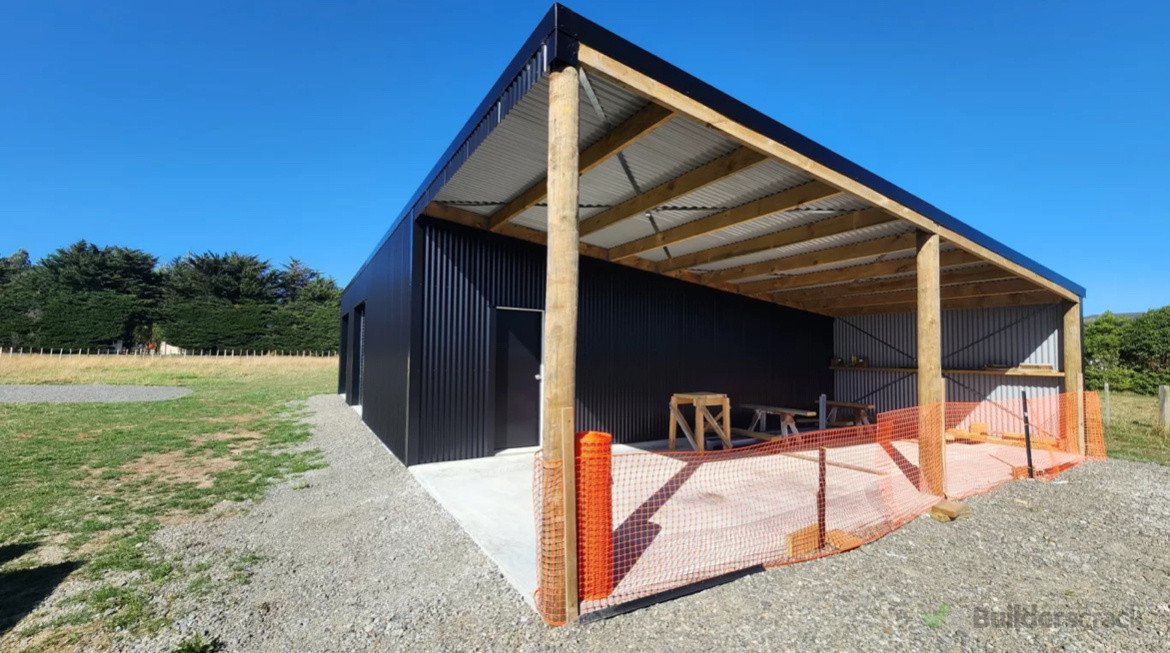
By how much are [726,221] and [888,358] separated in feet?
22.6

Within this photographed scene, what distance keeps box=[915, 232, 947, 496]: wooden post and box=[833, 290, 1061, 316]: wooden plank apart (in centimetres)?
419

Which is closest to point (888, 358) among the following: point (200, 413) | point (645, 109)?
point (645, 109)

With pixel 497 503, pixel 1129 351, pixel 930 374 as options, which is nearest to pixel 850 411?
pixel 930 374

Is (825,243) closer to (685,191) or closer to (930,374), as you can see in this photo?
(930,374)

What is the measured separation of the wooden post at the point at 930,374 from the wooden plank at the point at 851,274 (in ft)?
4.78

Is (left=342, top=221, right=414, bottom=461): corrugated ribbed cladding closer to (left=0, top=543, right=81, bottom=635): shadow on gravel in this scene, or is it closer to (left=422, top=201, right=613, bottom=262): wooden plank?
(left=422, top=201, right=613, bottom=262): wooden plank

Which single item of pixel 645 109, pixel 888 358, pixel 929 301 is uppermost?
pixel 645 109

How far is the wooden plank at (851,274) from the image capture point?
6.42 metres

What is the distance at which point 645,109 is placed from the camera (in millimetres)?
3531

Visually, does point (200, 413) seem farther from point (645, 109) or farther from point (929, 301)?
point (929, 301)

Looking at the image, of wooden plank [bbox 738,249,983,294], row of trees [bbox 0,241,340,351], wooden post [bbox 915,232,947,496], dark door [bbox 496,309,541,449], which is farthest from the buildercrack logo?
row of trees [bbox 0,241,340,351]

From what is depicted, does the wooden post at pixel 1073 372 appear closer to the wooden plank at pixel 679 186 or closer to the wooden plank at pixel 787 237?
the wooden plank at pixel 787 237

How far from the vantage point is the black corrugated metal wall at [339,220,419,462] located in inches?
228

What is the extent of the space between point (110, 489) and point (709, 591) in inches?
216
